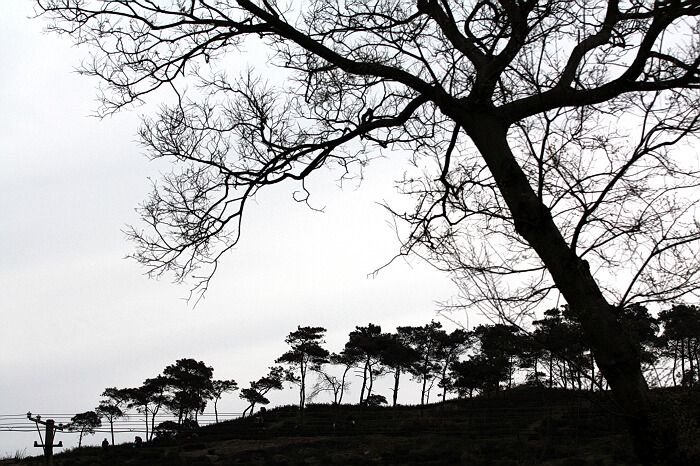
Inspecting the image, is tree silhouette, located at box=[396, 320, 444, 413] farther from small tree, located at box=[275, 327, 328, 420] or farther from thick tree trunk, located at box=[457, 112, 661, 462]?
thick tree trunk, located at box=[457, 112, 661, 462]

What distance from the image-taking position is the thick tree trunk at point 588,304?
2.82m

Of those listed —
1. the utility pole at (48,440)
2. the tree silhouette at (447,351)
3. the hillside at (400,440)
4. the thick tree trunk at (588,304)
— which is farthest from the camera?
the tree silhouette at (447,351)

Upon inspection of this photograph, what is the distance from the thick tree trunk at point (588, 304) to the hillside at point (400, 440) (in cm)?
2204

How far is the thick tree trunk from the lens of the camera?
282cm

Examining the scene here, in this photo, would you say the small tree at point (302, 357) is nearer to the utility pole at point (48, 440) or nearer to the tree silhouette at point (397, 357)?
the tree silhouette at point (397, 357)

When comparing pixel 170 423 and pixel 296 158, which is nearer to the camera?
pixel 296 158

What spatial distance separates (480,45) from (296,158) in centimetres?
132

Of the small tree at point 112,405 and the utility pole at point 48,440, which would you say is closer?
the utility pole at point 48,440

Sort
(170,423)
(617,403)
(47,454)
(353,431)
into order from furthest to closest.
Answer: (170,423)
(353,431)
(47,454)
(617,403)

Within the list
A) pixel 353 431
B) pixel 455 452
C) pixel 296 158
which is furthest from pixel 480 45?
pixel 353 431

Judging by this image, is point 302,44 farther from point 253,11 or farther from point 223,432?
point 223,432

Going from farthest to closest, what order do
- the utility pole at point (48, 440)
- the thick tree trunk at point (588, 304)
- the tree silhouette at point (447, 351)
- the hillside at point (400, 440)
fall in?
the tree silhouette at point (447, 351) → the hillside at point (400, 440) → the utility pole at point (48, 440) → the thick tree trunk at point (588, 304)

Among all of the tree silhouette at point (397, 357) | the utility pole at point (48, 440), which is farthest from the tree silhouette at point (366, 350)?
the utility pole at point (48, 440)

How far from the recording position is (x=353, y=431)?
4109 centimetres
